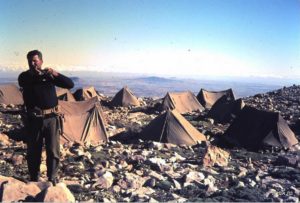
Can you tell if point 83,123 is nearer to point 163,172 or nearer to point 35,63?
point 163,172

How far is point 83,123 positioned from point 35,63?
28.7 ft

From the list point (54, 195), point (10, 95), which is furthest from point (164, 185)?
point (10, 95)

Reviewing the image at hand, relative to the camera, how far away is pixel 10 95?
2908 centimetres

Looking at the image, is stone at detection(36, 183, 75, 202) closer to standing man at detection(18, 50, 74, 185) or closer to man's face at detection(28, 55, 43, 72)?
standing man at detection(18, 50, 74, 185)

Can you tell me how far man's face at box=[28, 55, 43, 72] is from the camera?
7.20m

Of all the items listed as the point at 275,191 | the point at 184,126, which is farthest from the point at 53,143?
the point at 184,126

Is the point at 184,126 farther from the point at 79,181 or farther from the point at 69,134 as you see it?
the point at 79,181

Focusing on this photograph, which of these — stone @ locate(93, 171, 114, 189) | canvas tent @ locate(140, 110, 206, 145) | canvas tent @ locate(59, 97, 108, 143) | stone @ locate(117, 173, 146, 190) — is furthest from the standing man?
canvas tent @ locate(140, 110, 206, 145)

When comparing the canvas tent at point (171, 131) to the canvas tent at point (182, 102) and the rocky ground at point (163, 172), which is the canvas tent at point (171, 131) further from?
the canvas tent at point (182, 102)

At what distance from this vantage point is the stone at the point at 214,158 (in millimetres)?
11656

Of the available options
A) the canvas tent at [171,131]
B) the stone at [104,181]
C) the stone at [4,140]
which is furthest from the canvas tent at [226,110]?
the stone at [104,181]

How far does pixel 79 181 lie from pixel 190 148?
20.8 feet

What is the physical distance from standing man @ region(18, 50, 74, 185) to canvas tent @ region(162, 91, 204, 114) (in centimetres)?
2048

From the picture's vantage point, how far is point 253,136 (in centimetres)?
1555
